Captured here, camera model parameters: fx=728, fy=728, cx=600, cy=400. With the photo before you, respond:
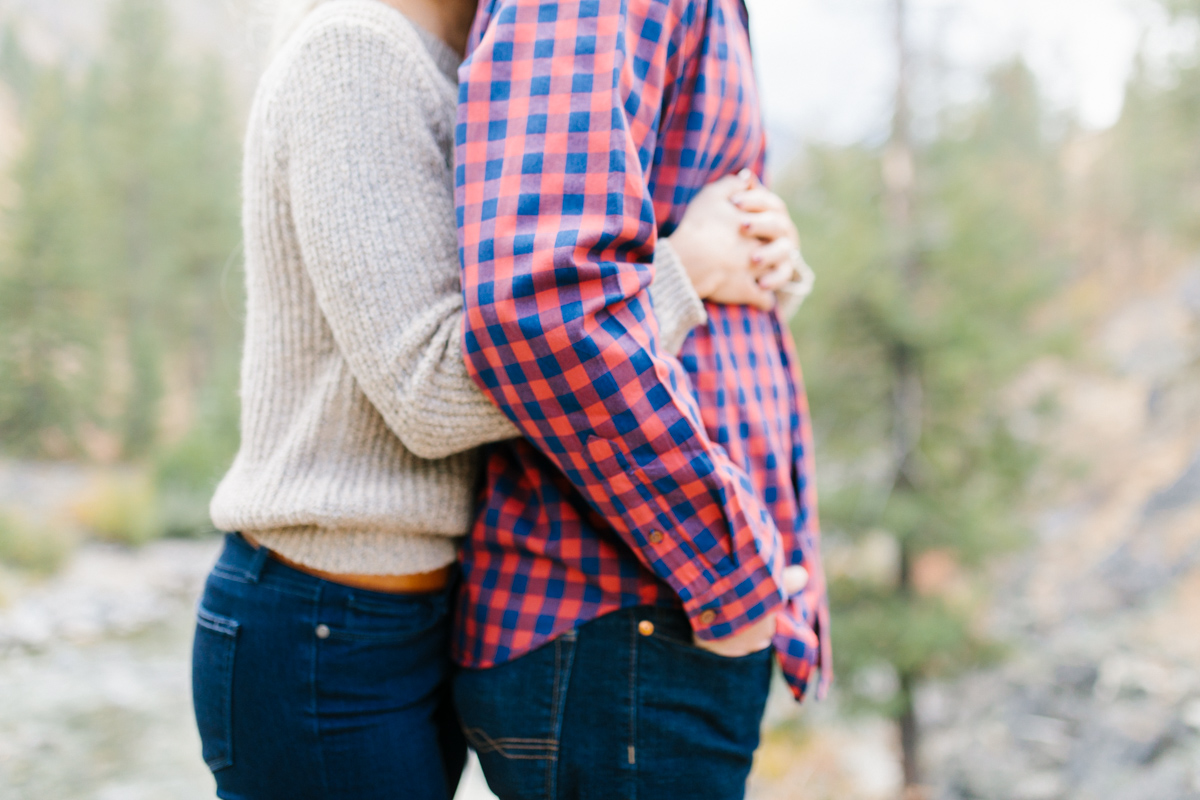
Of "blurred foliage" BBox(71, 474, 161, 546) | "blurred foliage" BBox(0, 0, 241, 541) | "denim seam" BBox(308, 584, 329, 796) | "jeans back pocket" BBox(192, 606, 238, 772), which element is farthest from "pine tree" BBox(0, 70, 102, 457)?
"denim seam" BBox(308, 584, 329, 796)

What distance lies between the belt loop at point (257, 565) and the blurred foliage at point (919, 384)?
4.09 meters

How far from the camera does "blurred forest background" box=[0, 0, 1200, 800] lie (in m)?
4.43

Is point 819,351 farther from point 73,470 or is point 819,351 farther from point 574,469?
point 73,470

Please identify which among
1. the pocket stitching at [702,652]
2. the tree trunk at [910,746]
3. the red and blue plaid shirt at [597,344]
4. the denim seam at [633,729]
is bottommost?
the tree trunk at [910,746]

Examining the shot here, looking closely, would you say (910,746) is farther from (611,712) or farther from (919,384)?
(611,712)

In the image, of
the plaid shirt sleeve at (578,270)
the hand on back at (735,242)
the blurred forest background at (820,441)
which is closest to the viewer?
the plaid shirt sleeve at (578,270)

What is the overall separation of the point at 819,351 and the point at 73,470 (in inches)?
210

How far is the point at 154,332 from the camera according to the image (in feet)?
23.0

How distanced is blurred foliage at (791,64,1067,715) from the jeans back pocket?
4.14 m

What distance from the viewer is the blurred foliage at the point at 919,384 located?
4473 millimetres

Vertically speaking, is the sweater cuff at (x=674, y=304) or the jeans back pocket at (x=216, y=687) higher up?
the sweater cuff at (x=674, y=304)

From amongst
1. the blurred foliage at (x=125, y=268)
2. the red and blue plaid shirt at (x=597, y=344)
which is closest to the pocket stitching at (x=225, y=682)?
the red and blue plaid shirt at (x=597, y=344)

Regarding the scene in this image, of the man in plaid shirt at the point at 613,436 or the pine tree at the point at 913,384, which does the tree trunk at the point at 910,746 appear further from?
the man in plaid shirt at the point at 613,436

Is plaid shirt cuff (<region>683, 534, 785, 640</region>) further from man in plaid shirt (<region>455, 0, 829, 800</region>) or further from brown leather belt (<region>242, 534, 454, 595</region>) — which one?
brown leather belt (<region>242, 534, 454, 595</region>)
